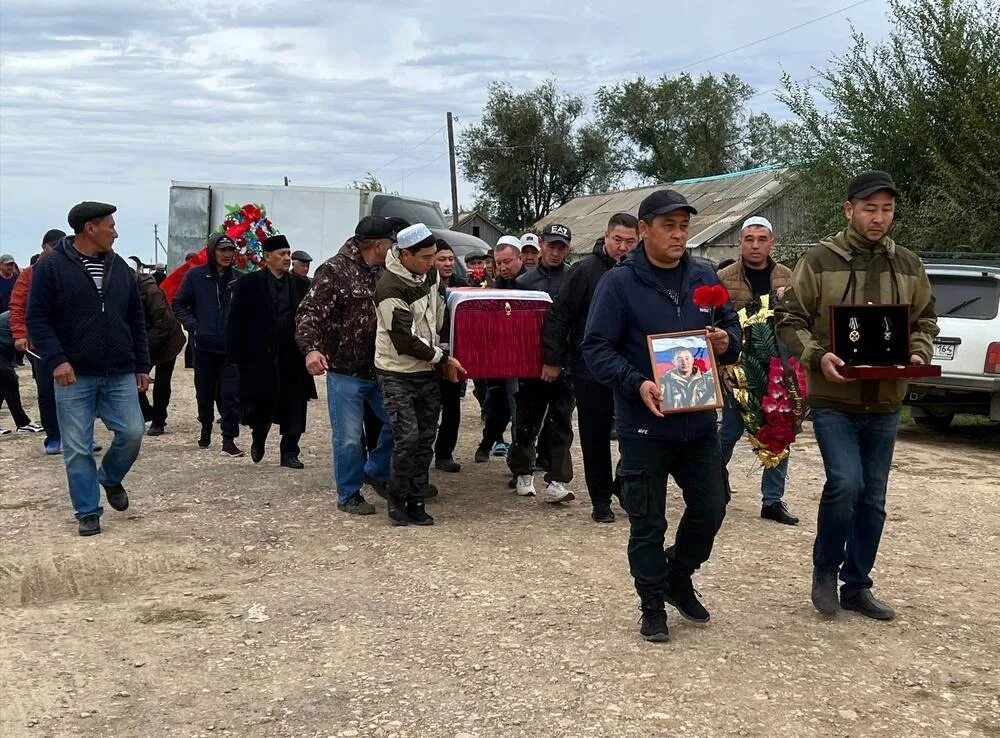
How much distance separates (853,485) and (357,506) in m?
3.81

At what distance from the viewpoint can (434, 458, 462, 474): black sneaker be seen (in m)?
9.84

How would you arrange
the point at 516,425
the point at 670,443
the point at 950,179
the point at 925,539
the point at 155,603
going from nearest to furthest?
the point at 670,443, the point at 155,603, the point at 925,539, the point at 516,425, the point at 950,179

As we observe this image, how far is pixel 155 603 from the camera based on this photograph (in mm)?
6027

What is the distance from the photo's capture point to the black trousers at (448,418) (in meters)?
9.82

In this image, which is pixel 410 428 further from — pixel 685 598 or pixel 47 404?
pixel 47 404

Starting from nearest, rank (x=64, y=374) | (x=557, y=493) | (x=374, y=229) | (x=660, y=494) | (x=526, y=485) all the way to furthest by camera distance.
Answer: (x=660, y=494) < (x=64, y=374) < (x=374, y=229) < (x=557, y=493) < (x=526, y=485)

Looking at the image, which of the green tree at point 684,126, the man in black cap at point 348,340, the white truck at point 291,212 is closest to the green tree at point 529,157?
the green tree at point 684,126

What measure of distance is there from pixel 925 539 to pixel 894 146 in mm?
14206

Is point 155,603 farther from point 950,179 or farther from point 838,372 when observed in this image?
point 950,179

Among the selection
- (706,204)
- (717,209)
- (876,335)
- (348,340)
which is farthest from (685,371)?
(706,204)

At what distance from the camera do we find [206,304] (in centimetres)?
1127

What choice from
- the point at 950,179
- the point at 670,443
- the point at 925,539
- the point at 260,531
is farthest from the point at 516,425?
the point at 950,179

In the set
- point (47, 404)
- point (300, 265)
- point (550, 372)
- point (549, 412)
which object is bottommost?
point (47, 404)

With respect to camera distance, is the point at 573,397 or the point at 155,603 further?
the point at 573,397
